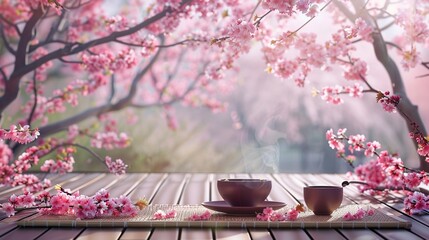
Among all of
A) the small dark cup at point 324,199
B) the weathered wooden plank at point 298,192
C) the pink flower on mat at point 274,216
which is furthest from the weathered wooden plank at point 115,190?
the small dark cup at point 324,199

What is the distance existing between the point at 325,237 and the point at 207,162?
5.84m

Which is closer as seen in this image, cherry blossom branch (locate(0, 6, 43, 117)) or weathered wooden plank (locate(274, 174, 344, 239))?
weathered wooden plank (locate(274, 174, 344, 239))

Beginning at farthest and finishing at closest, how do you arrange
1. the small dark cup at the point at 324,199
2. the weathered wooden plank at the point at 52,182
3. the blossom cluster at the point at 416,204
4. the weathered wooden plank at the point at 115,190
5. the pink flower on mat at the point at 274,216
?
the weathered wooden plank at the point at 52,182, the blossom cluster at the point at 416,204, the small dark cup at the point at 324,199, the pink flower on mat at the point at 274,216, the weathered wooden plank at the point at 115,190

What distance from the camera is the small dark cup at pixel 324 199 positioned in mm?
2863

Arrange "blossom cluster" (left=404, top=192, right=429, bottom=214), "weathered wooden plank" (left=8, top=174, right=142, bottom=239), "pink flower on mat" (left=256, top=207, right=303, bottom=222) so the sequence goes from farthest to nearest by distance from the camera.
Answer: "blossom cluster" (left=404, top=192, right=429, bottom=214)
"pink flower on mat" (left=256, top=207, right=303, bottom=222)
"weathered wooden plank" (left=8, top=174, right=142, bottom=239)

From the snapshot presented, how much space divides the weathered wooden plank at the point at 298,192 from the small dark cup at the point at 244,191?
0.99 feet

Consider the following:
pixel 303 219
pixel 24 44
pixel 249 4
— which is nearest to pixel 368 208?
pixel 303 219

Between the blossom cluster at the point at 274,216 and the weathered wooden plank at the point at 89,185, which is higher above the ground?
the blossom cluster at the point at 274,216

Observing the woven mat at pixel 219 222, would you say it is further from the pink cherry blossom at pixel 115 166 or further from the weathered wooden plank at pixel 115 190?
the pink cherry blossom at pixel 115 166

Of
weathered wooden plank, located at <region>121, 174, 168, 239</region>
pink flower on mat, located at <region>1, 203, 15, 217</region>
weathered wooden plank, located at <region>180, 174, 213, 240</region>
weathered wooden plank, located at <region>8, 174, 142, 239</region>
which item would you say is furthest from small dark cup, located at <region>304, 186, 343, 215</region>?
pink flower on mat, located at <region>1, 203, 15, 217</region>

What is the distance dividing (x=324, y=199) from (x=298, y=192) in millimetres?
1230

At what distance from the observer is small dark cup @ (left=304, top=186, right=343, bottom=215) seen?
2863 mm

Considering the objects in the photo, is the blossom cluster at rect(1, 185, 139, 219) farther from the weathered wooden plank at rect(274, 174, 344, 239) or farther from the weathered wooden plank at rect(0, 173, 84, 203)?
the weathered wooden plank at rect(0, 173, 84, 203)

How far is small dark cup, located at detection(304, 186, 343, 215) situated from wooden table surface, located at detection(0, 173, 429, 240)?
0.28m
